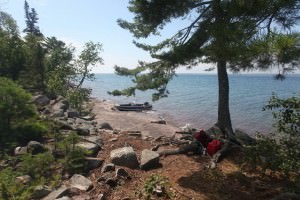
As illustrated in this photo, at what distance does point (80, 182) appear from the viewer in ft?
20.0

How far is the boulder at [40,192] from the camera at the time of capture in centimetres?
560

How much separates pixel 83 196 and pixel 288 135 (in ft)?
14.7

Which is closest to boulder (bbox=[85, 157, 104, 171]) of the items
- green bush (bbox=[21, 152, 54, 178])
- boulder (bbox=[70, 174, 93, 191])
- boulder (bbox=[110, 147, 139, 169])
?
boulder (bbox=[110, 147, 139, 169])

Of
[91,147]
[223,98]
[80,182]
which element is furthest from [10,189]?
[223,98]

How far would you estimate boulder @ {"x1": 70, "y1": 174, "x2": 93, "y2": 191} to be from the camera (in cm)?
590

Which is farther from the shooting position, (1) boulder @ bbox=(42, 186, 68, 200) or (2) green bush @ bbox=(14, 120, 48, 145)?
(2) green bush @ bbox=(14, 120, 48, 145)

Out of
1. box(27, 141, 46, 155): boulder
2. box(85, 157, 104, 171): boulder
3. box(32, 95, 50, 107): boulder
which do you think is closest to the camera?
box(85, 157, 104, 171): boulder

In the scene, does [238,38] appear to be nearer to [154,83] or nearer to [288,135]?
[288,135]

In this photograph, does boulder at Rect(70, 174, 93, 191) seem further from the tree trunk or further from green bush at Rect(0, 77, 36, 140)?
the tree trunk

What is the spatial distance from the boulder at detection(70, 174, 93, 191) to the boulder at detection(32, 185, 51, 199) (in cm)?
55

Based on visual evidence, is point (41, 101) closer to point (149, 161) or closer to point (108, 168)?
point (108, 168)

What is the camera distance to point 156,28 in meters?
11.4

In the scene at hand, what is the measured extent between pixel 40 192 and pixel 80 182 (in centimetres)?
87

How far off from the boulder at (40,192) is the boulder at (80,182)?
55 cm
